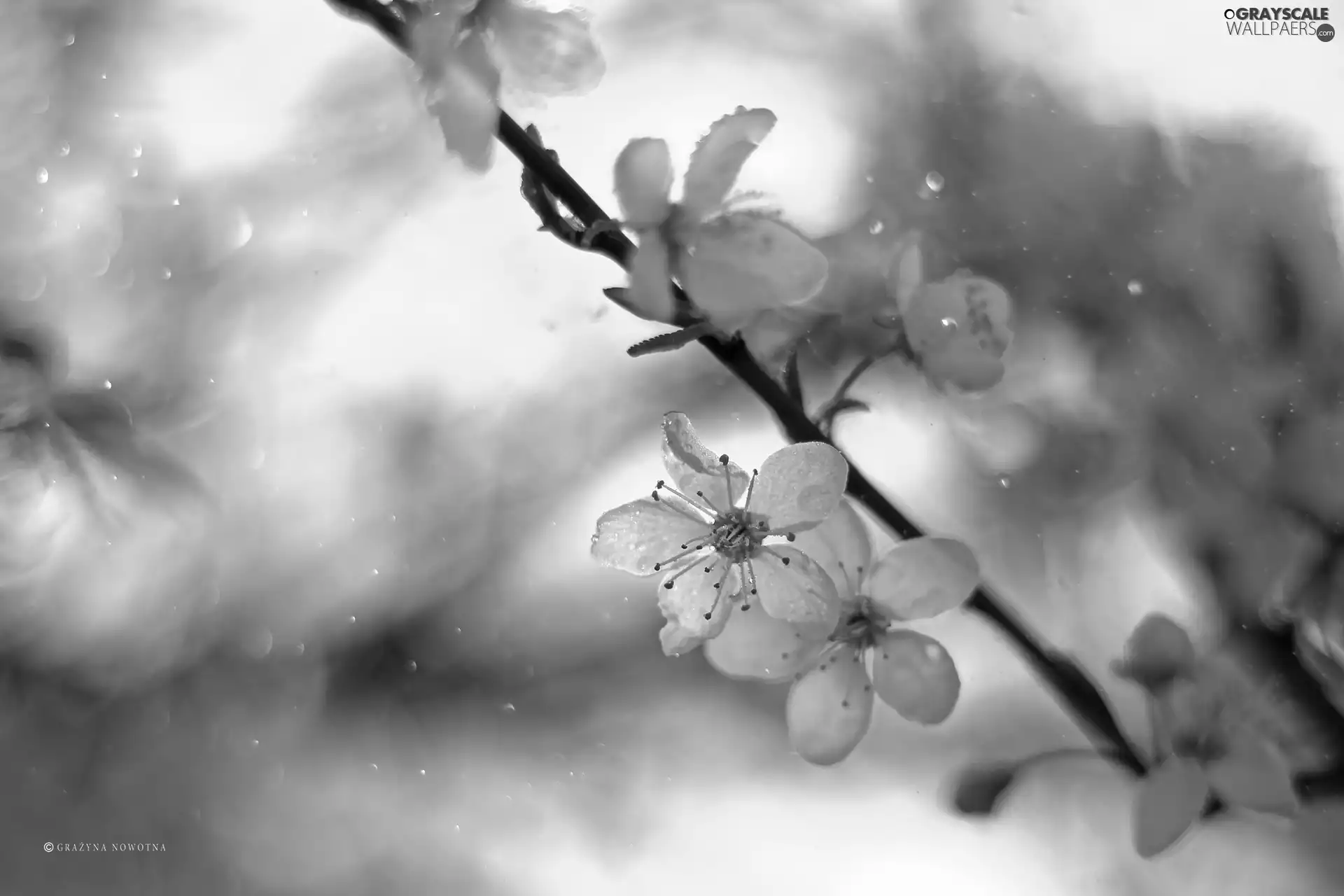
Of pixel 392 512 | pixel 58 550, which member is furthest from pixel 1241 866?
pixel 58 550

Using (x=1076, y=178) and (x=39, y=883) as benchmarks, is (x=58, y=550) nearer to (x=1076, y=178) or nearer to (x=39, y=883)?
(x=39, y=883)

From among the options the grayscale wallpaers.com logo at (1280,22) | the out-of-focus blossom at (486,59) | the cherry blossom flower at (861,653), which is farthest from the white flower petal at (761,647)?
Result: the grayscale wallpaers.com logo at (1280,22)

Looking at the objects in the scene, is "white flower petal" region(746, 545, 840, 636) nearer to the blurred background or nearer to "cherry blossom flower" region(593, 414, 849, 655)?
"cherry blossom flower" region(593, 414, 849, 655)

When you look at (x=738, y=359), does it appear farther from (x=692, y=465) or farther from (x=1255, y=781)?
(x=1255, y=781)

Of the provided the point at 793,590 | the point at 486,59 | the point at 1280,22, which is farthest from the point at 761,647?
the point at 1280,22

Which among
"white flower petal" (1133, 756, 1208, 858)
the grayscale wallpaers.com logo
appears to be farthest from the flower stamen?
the grayscale wallpaers.com logo

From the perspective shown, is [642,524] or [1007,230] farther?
[1007,230]
